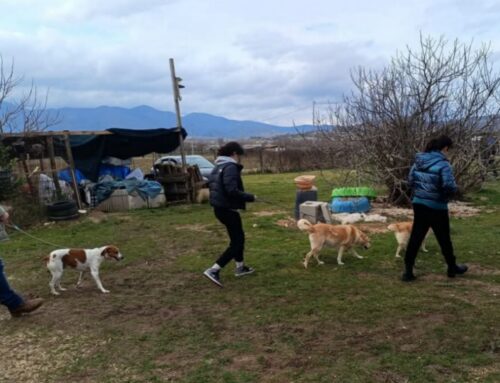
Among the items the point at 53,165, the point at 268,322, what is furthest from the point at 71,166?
the point at 268,322

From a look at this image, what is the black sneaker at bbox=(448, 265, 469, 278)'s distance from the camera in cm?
645

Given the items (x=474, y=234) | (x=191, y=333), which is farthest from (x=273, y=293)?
(x=474, y=234)

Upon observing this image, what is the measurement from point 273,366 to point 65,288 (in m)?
3.85

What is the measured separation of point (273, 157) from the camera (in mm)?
34344

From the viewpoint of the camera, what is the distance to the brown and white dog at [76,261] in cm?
648

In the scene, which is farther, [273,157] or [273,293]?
[273,157]

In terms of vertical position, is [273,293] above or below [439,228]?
below

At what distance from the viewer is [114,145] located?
16078mm

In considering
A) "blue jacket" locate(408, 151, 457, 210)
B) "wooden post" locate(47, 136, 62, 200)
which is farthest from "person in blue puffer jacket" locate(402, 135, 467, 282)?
"wooden post" locate(47, 136, 62, 200)

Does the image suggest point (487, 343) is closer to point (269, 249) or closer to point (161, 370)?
point (161, 370)

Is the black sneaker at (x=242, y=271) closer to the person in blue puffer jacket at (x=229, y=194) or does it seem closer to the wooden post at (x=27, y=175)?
the person in blue puffer jacket at (x=229, y=194)

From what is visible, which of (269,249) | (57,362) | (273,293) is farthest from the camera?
(269,249)

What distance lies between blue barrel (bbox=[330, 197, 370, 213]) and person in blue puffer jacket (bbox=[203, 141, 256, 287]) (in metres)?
6.00

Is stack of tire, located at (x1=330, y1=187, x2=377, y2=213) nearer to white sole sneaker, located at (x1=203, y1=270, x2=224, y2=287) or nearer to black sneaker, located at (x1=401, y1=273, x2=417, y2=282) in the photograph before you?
black sneaker, located at (x1=401, y1=273, x2=417, y2=282)
